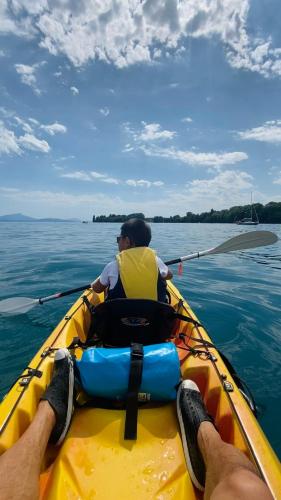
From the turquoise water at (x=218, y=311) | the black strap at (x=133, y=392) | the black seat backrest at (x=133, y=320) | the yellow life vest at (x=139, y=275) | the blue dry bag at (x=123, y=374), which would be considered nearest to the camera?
the black strap at (x=133, y=392)

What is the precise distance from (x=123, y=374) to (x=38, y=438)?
28.8 inches

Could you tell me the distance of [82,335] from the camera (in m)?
4.10

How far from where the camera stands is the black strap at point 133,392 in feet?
6.49

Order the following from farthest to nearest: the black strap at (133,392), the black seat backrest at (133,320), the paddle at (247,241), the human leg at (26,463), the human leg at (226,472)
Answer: the paddle at (247,241)
the black seat backrest at (133,320)
the black strap at (133,392)
the human leg at (26,463)
the human leg at (226,472)

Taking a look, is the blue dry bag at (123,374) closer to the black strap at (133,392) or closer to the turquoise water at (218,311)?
the black strap at (133,392)

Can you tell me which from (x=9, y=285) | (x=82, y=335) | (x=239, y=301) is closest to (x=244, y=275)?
(x=239, y=301)

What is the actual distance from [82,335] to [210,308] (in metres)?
3.59

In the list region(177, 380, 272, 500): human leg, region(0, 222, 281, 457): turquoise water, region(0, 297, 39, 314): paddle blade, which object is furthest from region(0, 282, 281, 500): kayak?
region(0, 297, 39, 314): paddle blade

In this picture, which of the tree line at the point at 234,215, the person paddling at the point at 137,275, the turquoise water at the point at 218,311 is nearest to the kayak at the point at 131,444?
the person paddling at the point at 137,275

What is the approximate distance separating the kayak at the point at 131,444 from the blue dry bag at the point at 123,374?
0.56 feet

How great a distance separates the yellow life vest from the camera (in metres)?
2.97

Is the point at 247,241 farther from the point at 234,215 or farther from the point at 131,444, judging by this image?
the point at 234,215

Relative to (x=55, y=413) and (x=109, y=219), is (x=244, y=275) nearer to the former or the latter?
(x=55, y=413)

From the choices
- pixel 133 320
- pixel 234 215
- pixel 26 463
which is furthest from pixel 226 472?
pixel 234 215
